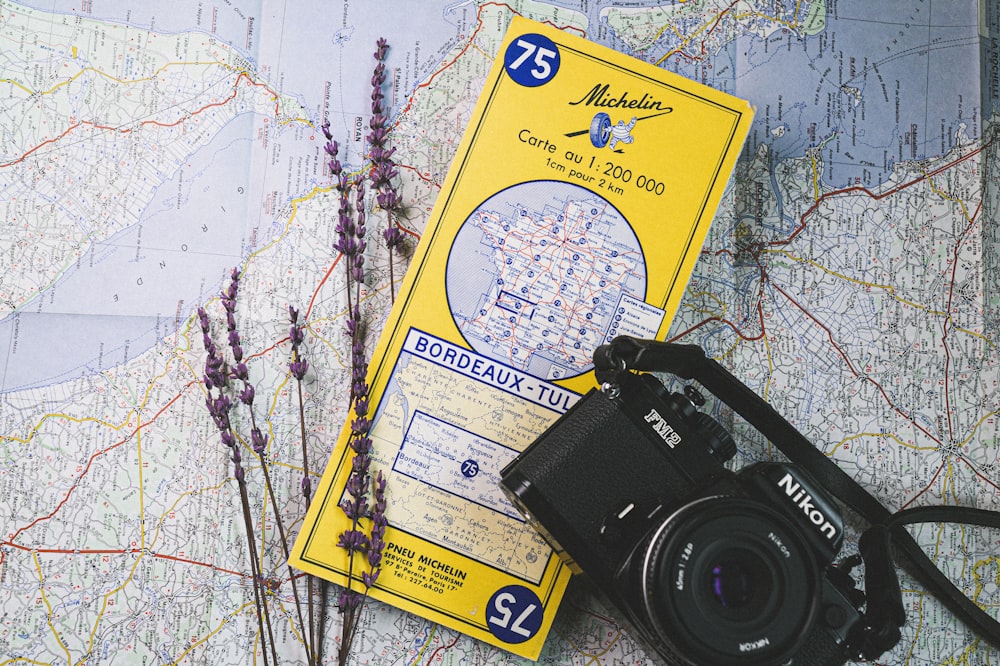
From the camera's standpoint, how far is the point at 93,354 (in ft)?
2.70

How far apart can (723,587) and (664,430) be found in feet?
0.46

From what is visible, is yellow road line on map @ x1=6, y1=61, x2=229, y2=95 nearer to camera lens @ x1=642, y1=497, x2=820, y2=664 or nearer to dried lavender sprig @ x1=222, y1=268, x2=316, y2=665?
dried lavender sprig @ x1=222, y1=268, x2=316, y2=665

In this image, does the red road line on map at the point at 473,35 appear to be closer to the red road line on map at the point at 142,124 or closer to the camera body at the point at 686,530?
the red road line on map at the point at 142,124

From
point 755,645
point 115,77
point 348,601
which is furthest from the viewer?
point 115,77

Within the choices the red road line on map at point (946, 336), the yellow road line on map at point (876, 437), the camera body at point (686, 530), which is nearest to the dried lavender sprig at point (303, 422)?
the camera body at point (686, 530)

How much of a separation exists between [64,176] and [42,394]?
251 mm

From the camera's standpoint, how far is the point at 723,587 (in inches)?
23.3

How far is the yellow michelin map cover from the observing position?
79cm

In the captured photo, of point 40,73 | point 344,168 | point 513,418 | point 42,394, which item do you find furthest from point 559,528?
point 40,73

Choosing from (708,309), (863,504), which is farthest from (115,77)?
(863,504)

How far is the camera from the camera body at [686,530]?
574 millimetres

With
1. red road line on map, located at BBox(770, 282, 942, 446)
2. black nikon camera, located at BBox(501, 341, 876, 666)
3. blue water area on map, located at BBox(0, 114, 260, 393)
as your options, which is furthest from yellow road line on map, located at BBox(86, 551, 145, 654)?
red road line on map, located at BBox(770, 282, 942, 446)

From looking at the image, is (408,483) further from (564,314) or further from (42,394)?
(42,394)

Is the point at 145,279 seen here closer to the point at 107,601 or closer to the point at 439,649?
the point at 107,601
